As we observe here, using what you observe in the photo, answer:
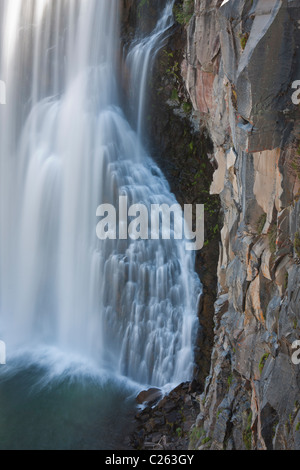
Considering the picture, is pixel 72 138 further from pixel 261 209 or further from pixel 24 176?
pixel 261 209

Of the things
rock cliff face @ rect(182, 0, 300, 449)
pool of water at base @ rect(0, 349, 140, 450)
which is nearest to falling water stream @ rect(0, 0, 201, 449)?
pool of water at base @ rect(0, 349, 140, 450)

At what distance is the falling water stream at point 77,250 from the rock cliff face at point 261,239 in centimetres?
279

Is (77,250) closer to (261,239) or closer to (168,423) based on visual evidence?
(168,423)

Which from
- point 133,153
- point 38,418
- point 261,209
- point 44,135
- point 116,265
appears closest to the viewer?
point 261,209

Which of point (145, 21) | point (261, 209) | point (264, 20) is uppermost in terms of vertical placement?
point (145, 21)

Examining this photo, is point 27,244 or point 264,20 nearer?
point 264,20

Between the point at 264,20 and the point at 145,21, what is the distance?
9027 millimetres

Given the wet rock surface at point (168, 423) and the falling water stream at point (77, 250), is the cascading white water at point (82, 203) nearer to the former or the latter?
the falling water stream at point (77, 250)

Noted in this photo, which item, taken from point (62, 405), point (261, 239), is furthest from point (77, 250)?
point (261, 239)

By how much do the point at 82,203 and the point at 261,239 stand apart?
6.92m

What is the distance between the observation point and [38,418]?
9734 millimetres

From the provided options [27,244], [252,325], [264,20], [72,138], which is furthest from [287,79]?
[27,244]

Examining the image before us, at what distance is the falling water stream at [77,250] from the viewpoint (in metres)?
10.4

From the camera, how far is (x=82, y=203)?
13.0 m
